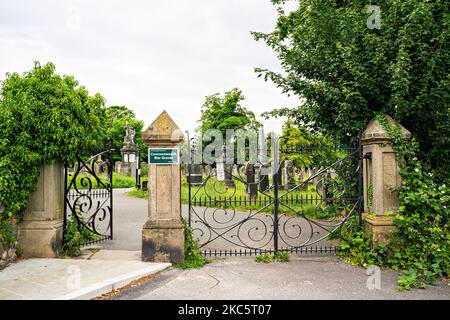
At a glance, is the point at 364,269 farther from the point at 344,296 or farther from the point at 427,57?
the point at 427,57

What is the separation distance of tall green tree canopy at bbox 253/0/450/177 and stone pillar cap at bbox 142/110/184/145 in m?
3.06

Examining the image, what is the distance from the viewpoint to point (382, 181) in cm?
539

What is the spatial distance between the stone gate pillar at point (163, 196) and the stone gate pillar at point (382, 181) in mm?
3413

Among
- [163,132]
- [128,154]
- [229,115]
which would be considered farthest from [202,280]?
[229,115]

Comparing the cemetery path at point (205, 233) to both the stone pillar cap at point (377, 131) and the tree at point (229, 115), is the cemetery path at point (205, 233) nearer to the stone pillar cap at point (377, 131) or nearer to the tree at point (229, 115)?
the stone pillar cap at point (377, 131)

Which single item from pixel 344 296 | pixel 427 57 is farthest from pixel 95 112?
pixel 427 57

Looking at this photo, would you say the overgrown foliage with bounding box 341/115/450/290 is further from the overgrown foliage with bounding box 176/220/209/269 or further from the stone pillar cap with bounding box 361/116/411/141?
the overgrown foliage with bounding box 176/220/209/269

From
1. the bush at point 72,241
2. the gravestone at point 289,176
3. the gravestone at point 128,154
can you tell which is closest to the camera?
the bush at point 72,241

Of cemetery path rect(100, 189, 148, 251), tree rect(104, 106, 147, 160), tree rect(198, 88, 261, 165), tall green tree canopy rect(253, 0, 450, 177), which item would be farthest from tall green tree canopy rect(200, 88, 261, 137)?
tall green tree canopy rect(253, 0, 450, 177)

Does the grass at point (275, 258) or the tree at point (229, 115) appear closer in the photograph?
the grass at point (275, 258)

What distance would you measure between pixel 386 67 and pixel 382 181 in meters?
2.06

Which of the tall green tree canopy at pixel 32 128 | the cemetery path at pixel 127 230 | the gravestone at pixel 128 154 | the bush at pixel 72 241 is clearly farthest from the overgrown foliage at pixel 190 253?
the gravestone at pixel 128 154

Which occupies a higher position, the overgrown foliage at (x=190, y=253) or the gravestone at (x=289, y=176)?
the gravestone at (x=289, y=176)

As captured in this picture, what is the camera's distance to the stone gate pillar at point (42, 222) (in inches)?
205
